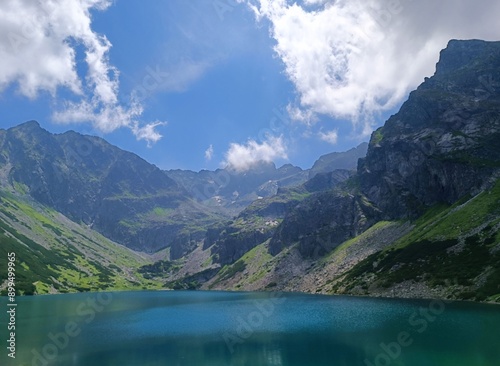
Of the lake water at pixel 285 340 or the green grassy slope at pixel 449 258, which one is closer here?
the lake water at pixel 285 340

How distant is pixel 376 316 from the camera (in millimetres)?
72500

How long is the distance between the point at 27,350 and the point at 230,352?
29.1m

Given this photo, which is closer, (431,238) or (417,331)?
(417,331)

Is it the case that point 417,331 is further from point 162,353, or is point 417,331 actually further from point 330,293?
point 330,293

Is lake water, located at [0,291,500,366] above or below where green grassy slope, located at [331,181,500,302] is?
below

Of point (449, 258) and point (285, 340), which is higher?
point (449, 258)

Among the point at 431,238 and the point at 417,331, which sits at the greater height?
the point at 431,238

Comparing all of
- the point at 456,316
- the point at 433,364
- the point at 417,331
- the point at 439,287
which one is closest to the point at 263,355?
the point at 433,364

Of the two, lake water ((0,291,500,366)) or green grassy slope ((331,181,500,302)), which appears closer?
lake water ((0,291,500,366))

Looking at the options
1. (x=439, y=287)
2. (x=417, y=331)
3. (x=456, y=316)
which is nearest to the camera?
(x=417, y=331)

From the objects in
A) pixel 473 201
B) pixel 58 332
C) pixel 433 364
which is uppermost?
pixel 473 201

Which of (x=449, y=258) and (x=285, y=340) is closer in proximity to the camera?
(x=285, y=340)

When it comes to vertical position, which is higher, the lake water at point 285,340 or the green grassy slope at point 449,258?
the green grassy slope at point 449,258

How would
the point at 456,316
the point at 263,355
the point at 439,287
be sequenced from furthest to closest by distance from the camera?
the point at 439,287, the point at 456,316, the point at 263,355
